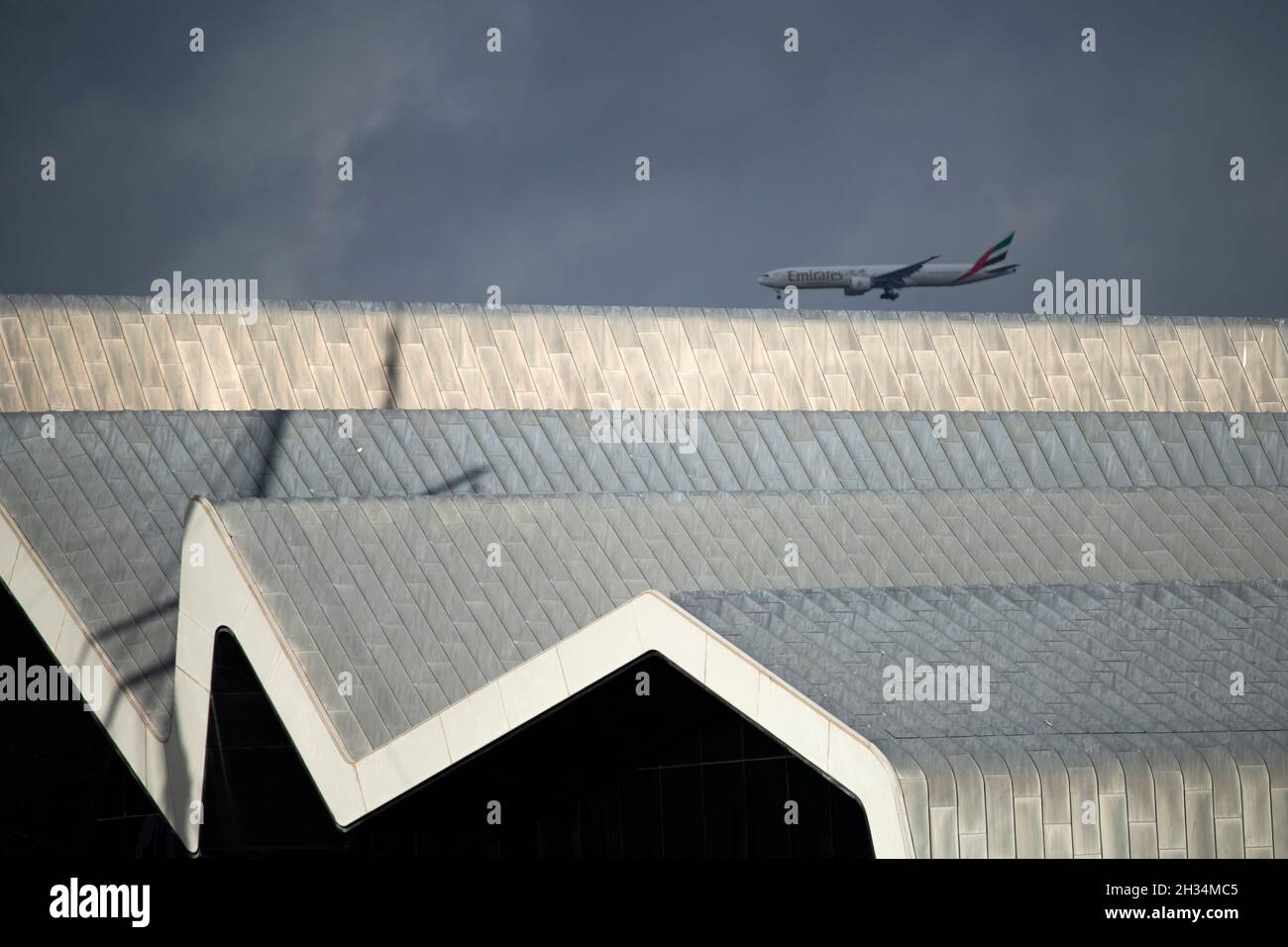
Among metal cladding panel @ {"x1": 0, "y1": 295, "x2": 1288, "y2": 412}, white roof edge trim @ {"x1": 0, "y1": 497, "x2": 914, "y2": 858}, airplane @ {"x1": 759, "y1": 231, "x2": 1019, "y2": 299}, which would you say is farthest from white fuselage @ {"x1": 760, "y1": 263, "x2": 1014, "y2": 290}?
white roof edge trim @ {"x1": 0, "y1": 497, "x2": 914, "y2": 858}

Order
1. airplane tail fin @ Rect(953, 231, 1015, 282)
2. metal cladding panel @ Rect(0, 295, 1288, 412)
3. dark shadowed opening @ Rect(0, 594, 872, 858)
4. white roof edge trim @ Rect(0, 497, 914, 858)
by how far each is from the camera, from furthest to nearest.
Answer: airplane tail fin @ Rect(953, 231, 1015, 282) < metal cladding panel @ Rect(0, 295, 1288, 412) < dark shadowed opening @ Rect(0, 594, 872, 858) < white roof edge trim @ Rect(0, 497, 914, 858)

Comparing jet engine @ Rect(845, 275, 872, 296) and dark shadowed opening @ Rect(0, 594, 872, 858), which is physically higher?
jet engine @ Rect(845, 275, 872, 296)

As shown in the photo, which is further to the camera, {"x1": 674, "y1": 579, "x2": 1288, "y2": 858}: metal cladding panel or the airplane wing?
the airplane wing

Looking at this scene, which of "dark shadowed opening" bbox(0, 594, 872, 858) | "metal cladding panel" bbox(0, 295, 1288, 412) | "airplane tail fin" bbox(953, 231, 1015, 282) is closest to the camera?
"dark shadowed opening" bbox(0, 594, 872, 858)

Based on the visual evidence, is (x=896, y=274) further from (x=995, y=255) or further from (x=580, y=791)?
(x=580, y=791)

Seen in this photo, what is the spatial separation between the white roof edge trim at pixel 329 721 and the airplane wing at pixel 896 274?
2741 inches

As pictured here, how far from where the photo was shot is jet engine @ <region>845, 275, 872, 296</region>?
293 feet

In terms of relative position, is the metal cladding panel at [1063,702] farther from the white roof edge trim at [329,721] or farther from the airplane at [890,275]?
the airplane at [890,275]

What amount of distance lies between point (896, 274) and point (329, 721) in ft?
243

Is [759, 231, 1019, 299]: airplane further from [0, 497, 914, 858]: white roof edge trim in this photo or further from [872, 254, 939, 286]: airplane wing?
[0, 497, 914, 858]: white roof edge trim

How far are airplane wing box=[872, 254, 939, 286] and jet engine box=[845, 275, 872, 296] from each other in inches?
13.3

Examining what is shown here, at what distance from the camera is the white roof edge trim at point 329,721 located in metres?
13.5

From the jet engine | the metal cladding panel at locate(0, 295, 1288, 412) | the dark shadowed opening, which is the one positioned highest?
the jet engine

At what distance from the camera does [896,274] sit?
3482 inches
